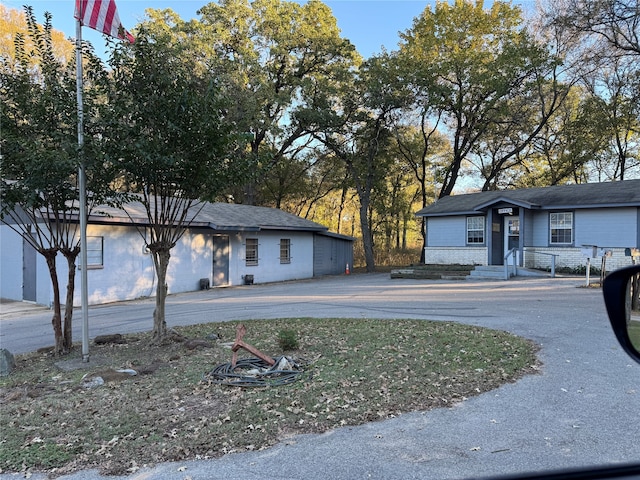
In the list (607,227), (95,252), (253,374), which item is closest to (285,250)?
(95,252)

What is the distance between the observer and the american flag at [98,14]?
6.43m

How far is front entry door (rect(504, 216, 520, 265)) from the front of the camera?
2003 centimetres

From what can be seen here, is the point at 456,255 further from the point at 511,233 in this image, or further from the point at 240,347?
the point at 240,347

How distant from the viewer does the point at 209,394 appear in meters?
4.80

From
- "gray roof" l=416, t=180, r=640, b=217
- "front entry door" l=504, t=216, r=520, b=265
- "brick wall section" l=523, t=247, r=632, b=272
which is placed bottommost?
"brick wall section" l=523, t=247, r=632, b=272

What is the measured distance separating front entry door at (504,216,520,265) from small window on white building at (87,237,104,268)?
16.5m

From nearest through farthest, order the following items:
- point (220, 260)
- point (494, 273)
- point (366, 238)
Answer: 1. point (494, 273)
2. point (220, 260)
3. point (366, 238)

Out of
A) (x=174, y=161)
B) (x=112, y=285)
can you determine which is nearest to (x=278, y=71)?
(x=112, y=285)

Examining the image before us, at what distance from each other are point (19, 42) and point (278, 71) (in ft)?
77.3

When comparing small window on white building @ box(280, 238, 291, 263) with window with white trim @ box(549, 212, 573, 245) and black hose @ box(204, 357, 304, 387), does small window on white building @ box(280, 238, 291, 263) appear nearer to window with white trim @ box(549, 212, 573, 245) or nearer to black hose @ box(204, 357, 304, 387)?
window with white trim @ box(549, 212, 573, 245)

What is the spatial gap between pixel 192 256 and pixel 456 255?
12658mm

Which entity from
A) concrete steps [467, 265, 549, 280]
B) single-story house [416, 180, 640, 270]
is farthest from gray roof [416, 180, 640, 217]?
concrete steps [467, 265, 549, 280]

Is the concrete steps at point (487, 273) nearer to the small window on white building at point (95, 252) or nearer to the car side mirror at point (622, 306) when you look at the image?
the small window on white building at point (95, 252)

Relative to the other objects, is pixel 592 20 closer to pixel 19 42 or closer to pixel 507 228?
pixel 507 228
